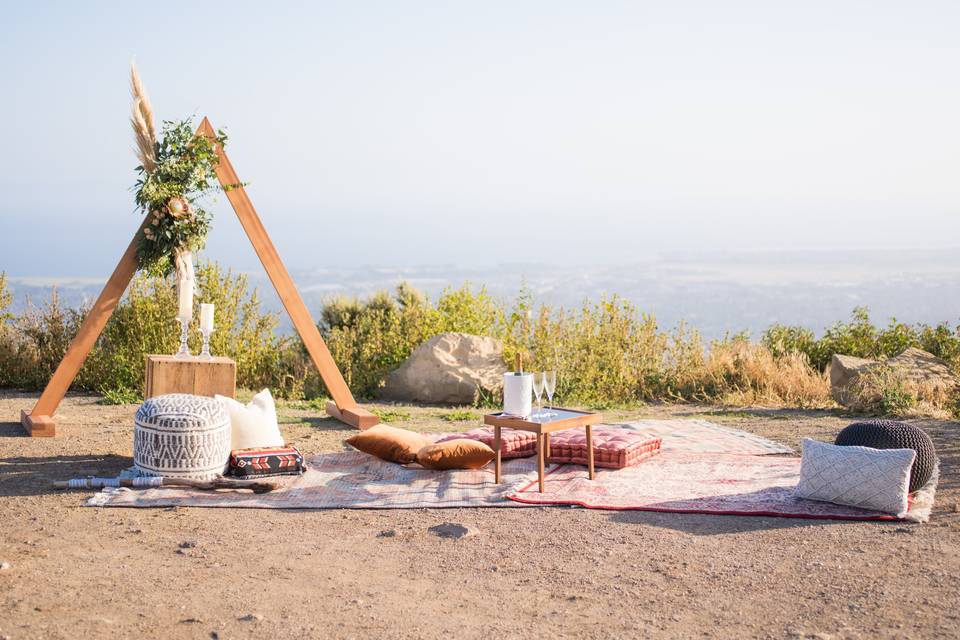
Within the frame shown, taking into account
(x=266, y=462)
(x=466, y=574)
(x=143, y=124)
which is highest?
(x=143, y=124)

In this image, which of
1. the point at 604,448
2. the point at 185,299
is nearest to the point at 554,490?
the point at 604,448

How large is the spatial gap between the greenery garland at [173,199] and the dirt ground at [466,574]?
6.56 feet

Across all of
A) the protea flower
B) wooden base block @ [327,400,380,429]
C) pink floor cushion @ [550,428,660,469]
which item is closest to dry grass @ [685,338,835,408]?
pink floor cushion @ [550,428,660,469]

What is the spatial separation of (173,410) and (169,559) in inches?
58.3

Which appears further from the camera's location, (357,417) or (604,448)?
(357,417)

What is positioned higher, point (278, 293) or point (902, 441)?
point (278, 293)

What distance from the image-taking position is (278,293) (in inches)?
288

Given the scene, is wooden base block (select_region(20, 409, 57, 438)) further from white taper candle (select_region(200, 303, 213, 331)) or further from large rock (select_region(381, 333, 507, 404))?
large rock (select_region(381, 333, 507, 404))

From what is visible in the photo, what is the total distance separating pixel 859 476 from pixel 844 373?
14.3ft

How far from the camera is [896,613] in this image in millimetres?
3463

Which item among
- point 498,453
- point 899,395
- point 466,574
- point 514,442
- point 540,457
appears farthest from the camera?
point 899,395

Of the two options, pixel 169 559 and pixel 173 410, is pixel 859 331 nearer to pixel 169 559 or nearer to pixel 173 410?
pixel 173 410

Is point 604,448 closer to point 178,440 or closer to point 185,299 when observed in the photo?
point 178,440

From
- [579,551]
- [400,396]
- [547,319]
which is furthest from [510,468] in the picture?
[547,319]
